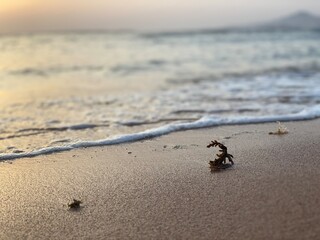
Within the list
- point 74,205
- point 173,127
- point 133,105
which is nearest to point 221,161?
point 74,205

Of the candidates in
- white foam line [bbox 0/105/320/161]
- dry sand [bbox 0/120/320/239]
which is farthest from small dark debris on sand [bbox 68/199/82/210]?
white foam line [bbox 0/105/320/161]

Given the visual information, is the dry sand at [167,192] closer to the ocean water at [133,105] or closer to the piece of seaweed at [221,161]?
the piece of seaweed at [221,161]

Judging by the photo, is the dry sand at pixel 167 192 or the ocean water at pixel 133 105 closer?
the dry sand at pixel 167 192

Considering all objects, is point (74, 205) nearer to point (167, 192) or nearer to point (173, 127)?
point (167, 192)

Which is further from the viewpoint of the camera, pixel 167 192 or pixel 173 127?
pixel 173 127

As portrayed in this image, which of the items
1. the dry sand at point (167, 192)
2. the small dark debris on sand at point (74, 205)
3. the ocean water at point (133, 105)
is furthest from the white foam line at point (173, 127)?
the small dark debris on sand at point (74, 205)

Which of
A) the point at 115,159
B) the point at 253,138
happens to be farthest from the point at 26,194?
the point at 253,138

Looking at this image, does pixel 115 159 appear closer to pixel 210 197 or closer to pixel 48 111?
pixel 210 197
